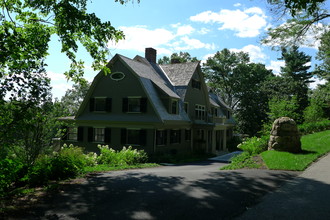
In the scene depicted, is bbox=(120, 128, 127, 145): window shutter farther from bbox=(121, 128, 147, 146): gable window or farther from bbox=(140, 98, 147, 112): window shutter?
bbox=(140, 98, 147, 112): window shutter

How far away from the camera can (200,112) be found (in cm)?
3136

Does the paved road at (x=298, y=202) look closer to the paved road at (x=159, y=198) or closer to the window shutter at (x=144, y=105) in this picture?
the paved road at (x=159, y=198)

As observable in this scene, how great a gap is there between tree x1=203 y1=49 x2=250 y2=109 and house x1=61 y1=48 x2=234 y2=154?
2393 centimetres

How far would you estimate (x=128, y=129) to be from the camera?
2367 cm

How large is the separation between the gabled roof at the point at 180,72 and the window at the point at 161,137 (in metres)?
6.78

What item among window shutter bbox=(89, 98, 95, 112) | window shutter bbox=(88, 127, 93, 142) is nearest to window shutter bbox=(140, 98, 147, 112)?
window shutter bbox=(89, 98, 95, 112)

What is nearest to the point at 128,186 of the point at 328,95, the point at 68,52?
the point at 68,52

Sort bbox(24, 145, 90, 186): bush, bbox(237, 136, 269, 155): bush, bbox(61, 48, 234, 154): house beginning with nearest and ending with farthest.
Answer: bbox(24, 145, 90, 186): bush → bbox(237, 136, 269, 155): bush → bbox(61, 48, 234, 154): house

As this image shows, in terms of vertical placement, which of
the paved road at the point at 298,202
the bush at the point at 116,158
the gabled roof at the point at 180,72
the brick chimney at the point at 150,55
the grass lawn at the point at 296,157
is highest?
the brick chimney at the point at 150,55

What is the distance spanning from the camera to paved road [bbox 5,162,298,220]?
6.45 meters

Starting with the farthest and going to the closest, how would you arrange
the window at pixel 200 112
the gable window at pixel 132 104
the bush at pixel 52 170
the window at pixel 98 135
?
the window at pixel 200 112, the window at pixel 98 135, the gable window at pixel 132 104, the bush at pixel 52 170

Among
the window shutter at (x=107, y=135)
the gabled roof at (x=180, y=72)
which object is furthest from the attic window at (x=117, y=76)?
the gabled roof at (x=180, y=72)

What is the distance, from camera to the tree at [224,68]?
5106cm

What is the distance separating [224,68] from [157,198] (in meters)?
47.2
